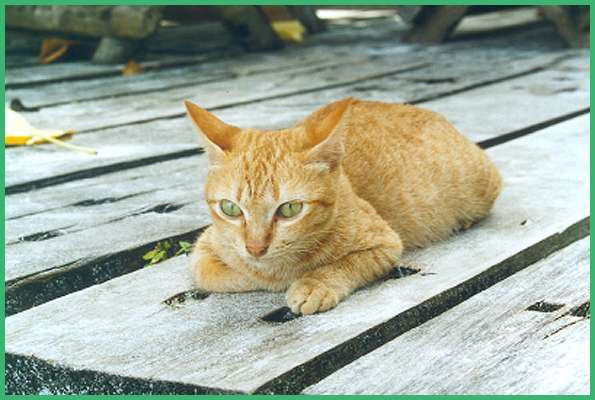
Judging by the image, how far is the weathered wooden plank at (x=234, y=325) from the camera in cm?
212

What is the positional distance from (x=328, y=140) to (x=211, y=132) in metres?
0.31

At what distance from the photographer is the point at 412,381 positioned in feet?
6.65

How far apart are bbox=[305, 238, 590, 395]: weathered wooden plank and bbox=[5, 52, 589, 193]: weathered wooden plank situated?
6.10ft

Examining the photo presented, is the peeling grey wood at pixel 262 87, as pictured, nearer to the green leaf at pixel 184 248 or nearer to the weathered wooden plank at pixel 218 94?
the weathered wooden plank at pixel 218 94

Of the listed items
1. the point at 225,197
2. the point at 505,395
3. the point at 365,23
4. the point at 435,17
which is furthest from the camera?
the point at 365,23

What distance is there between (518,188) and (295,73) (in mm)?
2832

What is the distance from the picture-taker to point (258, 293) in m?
2.66

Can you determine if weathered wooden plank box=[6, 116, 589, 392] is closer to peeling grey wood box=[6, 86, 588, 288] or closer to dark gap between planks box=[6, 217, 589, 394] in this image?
dark gap between planks box=[6, 217, 589, 394]

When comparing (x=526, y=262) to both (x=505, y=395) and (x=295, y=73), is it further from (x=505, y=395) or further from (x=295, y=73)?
(x=295, y=73)

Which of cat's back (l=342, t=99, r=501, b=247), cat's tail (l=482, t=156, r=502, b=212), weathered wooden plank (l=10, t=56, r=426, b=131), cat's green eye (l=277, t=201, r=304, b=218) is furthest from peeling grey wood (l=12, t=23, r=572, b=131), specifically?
cat's green eye (l=277, t=201, r=304, b=218)

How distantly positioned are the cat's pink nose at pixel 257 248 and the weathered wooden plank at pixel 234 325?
0.43ft

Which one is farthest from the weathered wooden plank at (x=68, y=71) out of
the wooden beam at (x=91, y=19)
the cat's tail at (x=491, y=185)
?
the cat's tail at (x=491, y=185)

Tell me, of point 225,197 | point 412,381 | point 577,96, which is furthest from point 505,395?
point 577,96

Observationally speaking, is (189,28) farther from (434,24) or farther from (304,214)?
(304,214)
